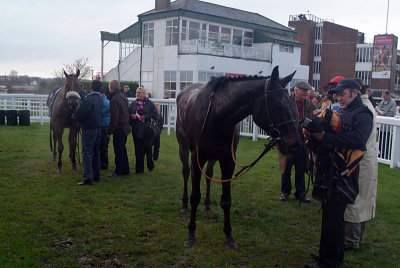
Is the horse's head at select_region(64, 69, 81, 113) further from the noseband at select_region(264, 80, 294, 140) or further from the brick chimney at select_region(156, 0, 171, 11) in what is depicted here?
the brick chimney at select_region(156, 0, 171, 11)

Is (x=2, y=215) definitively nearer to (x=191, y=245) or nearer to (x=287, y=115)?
(x=191, y=245)

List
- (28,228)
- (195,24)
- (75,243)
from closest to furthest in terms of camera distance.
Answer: (75,243)
(28,228)
(195,24)

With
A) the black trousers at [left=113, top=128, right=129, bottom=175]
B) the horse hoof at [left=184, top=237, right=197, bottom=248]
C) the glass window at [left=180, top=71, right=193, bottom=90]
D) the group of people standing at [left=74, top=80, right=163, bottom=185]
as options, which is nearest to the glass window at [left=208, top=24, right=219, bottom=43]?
the glass window at [left=180, top=71, right=193, bottom=90]

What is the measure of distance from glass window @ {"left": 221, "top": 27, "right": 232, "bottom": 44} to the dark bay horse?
2844cm

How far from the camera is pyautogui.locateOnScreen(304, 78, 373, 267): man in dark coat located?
3732 millimetres

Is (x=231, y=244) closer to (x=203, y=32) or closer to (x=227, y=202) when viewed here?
(x=227, y=202)

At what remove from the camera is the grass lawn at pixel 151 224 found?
14.2 ft

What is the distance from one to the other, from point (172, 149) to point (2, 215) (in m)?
6.97

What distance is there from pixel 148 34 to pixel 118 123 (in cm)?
2499

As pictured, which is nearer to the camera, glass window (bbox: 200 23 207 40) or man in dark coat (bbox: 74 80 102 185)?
man in dark coat (bbox: 74 80 102 185)

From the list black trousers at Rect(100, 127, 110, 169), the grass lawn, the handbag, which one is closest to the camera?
the grass lawn

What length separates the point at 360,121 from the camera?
12.4 ft

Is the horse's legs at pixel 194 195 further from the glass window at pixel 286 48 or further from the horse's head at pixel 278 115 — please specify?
the glass window at pixel 286 48

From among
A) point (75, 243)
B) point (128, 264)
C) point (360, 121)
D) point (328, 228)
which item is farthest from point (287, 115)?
point (75, 243)
